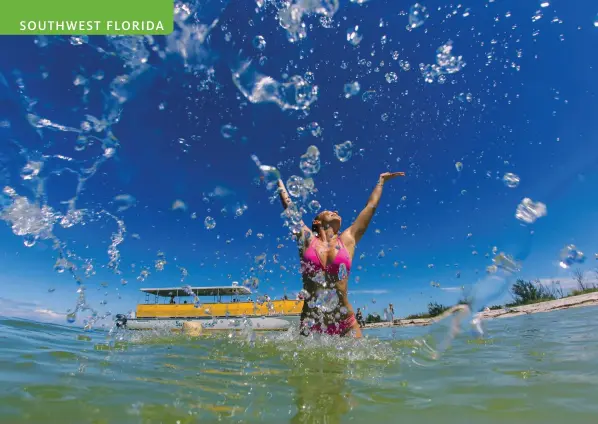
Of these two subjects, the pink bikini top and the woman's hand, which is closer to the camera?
the pink bikini top

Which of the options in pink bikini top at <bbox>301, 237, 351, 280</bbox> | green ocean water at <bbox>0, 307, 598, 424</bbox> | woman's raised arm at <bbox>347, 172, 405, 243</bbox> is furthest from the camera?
woman's raised arm at <bbox>347, 172, 405, 243</bbox>

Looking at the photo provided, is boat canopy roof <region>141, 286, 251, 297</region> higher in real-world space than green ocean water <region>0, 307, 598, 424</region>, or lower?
higher

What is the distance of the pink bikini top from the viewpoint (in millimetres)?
4625

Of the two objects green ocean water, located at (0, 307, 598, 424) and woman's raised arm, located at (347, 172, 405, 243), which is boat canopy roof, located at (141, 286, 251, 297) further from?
green ocean water, located at (0, 307, 598, 424)

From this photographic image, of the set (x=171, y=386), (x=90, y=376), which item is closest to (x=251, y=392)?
(x=171, y=386)

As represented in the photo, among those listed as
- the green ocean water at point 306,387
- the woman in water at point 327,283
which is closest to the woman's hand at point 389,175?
the woman in water at point 327,283

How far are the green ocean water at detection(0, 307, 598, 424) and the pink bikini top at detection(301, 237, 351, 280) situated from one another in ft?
3.07

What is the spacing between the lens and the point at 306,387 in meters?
2.70

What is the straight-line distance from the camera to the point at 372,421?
80.0 inches

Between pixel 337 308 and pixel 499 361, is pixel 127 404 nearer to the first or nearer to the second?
pixel 337 308

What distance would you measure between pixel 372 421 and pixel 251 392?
962 millimetres

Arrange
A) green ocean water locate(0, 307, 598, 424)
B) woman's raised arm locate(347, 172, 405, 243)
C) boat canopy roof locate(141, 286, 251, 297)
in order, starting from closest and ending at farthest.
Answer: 1. green ocean water locate(0, 307, 598, 424)
2. woman's raised arm locate(347, 172, 405, 243)
3. boat canopy roof locate(141, 286, 251, 297)

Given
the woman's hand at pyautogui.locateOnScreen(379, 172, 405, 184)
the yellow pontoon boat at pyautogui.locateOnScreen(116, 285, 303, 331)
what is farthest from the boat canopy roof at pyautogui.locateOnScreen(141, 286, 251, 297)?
the woman's hand at pyautogui.locateOnScreen(379, 172, 405, 184)

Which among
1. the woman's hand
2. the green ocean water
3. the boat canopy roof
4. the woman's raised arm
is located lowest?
the green ocean water
